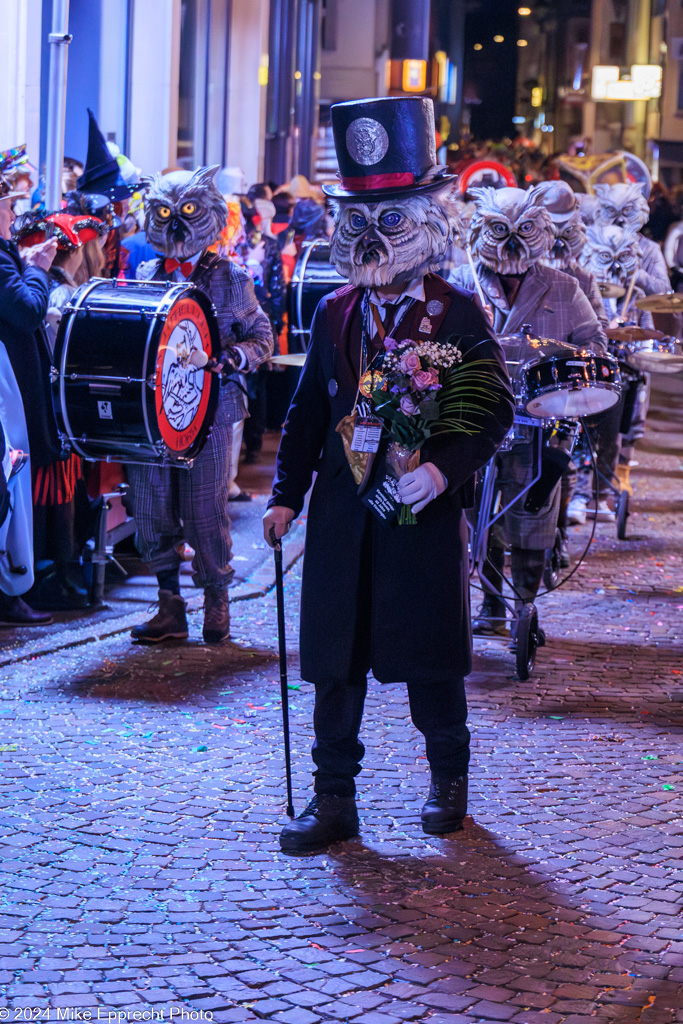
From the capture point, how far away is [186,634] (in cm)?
693

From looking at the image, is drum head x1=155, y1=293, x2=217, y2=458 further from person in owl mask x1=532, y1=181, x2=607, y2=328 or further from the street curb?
person in owl mask x1=532, y1=181, x2=607, y2=328

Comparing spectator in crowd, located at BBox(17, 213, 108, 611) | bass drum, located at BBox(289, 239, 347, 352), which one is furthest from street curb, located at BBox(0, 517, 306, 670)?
bass drum, located at BBox(289, 239, 347, 352)

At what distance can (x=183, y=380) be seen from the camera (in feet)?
21.4

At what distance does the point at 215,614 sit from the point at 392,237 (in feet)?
9.27

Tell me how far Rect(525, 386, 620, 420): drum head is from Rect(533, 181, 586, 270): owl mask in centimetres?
276

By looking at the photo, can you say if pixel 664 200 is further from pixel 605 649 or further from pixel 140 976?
pixel 140 976

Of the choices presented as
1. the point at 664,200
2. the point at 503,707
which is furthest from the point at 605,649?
the point at 664,200

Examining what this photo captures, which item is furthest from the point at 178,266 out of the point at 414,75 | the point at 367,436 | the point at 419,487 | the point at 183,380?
the point at 414,75

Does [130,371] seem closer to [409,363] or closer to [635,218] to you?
[409,363]

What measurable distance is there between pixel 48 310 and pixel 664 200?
20.8 meters

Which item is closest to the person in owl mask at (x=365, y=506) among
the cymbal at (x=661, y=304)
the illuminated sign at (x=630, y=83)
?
the cymbal at (x=661, y=304)

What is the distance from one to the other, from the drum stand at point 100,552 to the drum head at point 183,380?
92 cm

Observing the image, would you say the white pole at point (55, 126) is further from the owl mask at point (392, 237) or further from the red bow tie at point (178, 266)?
the owl mask at point (392, 237)

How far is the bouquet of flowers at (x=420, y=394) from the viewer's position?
436 cm
